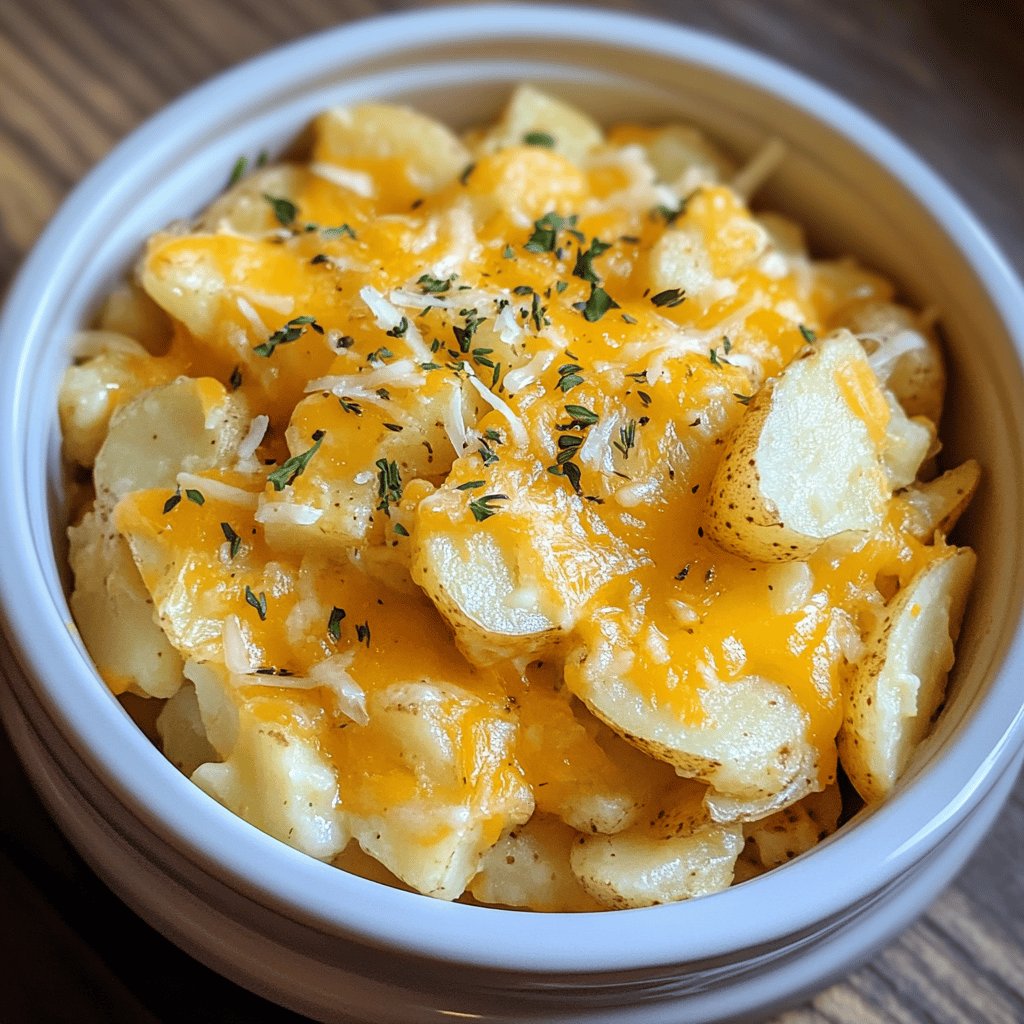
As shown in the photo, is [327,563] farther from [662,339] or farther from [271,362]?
[662,339]

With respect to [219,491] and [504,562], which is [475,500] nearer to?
[504,562]

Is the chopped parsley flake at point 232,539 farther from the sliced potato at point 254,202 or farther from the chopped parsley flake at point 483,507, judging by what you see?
the sliced potato at point 254,202

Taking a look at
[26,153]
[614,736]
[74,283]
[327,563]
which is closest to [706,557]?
[614,736]

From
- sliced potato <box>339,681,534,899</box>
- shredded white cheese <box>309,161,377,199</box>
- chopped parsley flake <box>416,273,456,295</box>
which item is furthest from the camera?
shredded white cheese <box>309,161,377,199</box>

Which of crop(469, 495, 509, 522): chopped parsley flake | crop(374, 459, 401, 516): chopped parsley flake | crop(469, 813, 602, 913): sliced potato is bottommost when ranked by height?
crop(469, 813, 602, 913): sliced potato

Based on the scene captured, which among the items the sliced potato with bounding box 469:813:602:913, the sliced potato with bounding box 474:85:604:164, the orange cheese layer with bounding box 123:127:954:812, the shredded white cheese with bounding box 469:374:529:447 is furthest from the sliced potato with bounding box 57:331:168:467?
the sliced potato with bounding box 469:813:602:913

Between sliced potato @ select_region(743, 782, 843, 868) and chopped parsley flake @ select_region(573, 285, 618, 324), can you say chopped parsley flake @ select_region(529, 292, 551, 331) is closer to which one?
chopped parsley flake @ select_region(573, 285, 618, 324)
